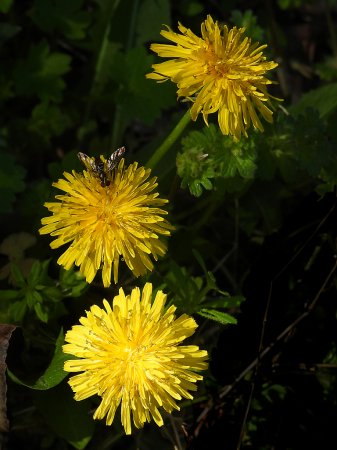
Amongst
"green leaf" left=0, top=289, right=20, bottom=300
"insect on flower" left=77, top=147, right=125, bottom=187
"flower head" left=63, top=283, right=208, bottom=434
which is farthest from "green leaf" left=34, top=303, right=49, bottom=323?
"insect on flower" left=77, top=147, right=125, bottom=187

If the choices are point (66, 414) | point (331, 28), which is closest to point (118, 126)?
point (66, 414)

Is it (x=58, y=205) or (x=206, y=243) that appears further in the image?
(x=206, y=243)

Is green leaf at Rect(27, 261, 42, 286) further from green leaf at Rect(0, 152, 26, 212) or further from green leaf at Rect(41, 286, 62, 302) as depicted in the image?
green leaf at Rect(0, 152, 26, 212)

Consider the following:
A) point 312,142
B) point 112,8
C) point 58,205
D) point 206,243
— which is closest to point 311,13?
point 112,8

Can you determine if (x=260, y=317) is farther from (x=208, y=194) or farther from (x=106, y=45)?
(x=106, y=45)

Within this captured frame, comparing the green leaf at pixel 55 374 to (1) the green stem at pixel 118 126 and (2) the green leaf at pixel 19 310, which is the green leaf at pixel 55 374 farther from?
(1) the green stem at pixel 118 126
